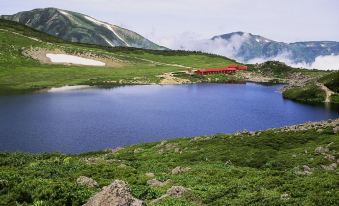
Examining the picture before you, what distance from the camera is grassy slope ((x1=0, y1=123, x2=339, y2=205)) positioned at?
98.6ft

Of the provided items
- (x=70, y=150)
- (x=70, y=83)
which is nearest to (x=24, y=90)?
(x=70, y=83)

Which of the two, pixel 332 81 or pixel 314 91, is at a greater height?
pixel 332 81

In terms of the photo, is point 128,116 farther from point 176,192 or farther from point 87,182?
point 176,192

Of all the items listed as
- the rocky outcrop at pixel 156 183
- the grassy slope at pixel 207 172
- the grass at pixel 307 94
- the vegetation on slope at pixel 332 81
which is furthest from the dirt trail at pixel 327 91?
the rocky outcrop at pixel 156 183

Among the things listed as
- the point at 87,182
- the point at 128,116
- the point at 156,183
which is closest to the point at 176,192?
the point at 156,183

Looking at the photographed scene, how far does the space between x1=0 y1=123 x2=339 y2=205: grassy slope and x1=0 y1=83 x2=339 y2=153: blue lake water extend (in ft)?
57.5

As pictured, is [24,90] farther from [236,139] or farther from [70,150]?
[236,139]

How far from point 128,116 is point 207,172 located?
232ft

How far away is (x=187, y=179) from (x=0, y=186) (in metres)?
16.5

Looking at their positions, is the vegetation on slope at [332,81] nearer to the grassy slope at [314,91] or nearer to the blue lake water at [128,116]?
the grassy slope at [314,91]

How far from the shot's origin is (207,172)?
44969 millimetres

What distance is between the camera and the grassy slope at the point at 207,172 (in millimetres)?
30062

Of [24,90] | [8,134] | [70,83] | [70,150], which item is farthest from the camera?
[70,83]

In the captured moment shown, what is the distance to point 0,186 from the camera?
31625 millimetres
